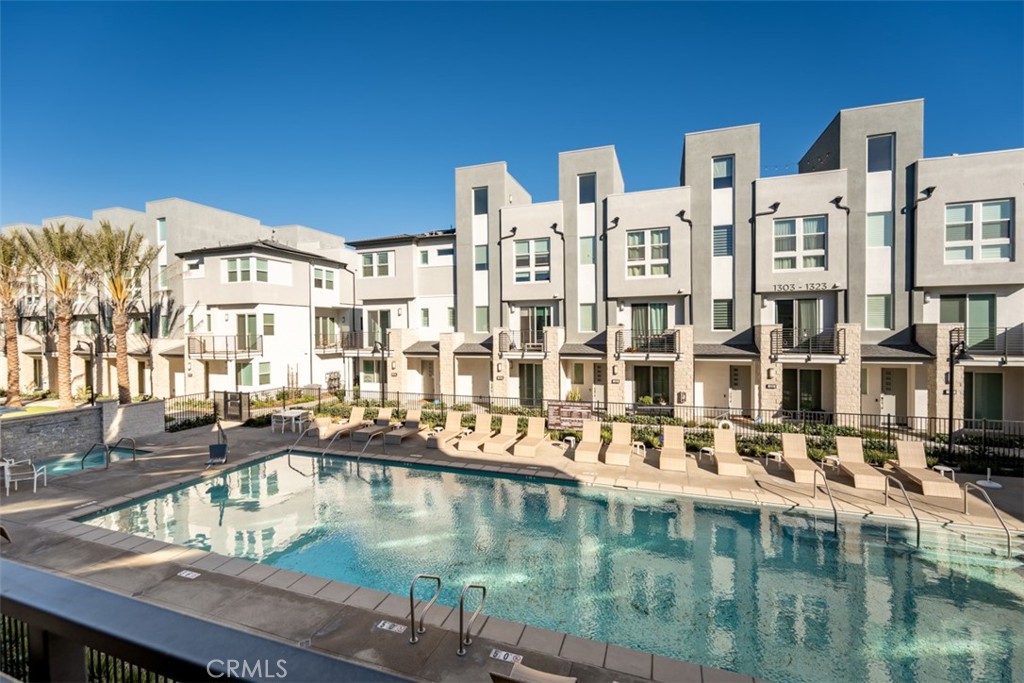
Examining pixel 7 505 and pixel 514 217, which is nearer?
pixel 7 505

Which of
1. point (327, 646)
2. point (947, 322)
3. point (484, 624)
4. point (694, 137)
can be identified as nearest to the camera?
point (327, 646)

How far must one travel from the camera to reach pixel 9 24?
23.4 feet

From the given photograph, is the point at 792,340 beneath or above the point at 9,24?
beneath

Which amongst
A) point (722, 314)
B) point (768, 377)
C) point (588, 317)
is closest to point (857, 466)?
point (768, 377)

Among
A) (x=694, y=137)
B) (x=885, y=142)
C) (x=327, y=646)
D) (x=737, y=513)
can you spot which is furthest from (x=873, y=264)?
(x=327, y=646)

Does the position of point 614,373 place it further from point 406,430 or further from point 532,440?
A: point 406,430

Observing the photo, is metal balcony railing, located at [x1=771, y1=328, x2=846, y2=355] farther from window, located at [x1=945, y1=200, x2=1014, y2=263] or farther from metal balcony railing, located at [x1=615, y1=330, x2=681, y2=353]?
window, located at [x1=945, y1=200, x2=1014, y2=263]

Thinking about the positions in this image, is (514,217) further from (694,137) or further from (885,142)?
(885,142)

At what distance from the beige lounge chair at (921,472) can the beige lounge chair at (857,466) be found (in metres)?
0.84

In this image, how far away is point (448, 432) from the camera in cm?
1897

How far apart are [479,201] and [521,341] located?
870cm

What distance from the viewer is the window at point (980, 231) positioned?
1900 centimetres

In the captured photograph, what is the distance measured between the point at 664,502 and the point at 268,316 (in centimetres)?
2431

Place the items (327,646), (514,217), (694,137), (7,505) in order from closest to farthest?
(327,646) → (7,505) → (694,137) → (514,217)
